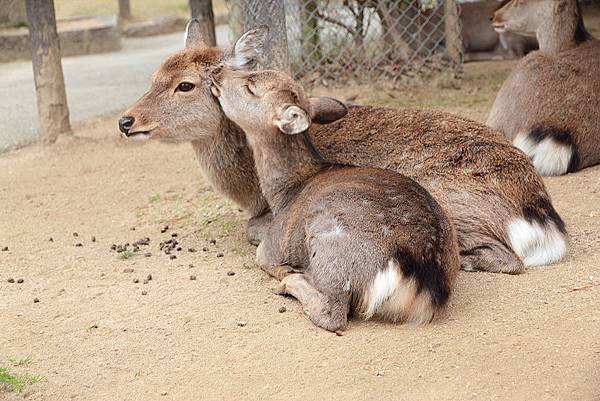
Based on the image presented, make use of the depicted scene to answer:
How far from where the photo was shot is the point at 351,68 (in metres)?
10.0

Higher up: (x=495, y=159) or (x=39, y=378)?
(x=495, y=159)

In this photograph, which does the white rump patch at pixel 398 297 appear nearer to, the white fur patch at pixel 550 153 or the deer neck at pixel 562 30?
the white fur patch at pixel 550 153

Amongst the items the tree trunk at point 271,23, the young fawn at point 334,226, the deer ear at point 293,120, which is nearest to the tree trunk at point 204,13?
the tree trunk at point 271,23

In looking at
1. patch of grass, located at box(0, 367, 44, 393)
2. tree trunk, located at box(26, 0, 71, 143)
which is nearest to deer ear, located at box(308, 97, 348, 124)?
patch of grass, located at box(0, 367, 44, 393)

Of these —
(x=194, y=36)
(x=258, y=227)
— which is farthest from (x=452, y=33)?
(x=258, y=227)

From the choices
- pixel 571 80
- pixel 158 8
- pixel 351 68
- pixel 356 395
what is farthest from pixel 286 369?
pixel 158 8

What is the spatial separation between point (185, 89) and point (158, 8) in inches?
498

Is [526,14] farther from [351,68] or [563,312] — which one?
[563,312]

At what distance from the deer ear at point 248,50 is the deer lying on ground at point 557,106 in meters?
2.18

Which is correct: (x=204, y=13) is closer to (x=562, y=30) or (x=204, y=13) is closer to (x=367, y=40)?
(x=367, y=40)

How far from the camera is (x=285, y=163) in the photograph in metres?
5.34

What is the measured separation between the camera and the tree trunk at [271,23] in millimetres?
6586

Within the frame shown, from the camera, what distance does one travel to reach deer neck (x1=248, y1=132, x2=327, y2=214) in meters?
5.30

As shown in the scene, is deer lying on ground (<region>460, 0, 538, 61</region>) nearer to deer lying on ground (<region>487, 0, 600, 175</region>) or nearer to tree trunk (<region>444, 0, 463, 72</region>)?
tree trunk (<region>444, 0, 463, 72</region>)
